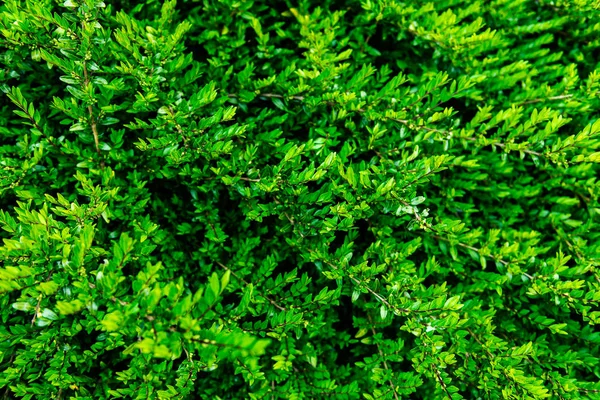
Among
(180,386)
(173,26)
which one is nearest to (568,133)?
(173,26)

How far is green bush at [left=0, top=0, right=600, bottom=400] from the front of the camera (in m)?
1.97

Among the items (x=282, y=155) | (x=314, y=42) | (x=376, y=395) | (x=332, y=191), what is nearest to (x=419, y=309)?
(x=376, y=395)

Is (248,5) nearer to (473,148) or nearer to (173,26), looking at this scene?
(173,26)

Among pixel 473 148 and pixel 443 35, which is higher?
pixel 443 35

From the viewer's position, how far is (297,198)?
2195 millimetres

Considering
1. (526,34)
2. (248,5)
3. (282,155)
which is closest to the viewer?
(282,155)

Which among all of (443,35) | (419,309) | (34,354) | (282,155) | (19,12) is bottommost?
(34,354)

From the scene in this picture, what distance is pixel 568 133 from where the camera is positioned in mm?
2807

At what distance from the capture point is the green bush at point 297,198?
77.4 inches

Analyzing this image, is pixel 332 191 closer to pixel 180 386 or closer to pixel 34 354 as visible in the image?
pixel 180 386

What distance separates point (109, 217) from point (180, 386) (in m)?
0.85

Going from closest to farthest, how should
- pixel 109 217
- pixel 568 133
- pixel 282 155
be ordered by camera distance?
pixel 109 217 < pixel 282 155 < pixel 568 133

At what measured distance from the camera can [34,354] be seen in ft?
6.24

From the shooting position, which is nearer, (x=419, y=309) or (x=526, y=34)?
(x=419, y=309)
